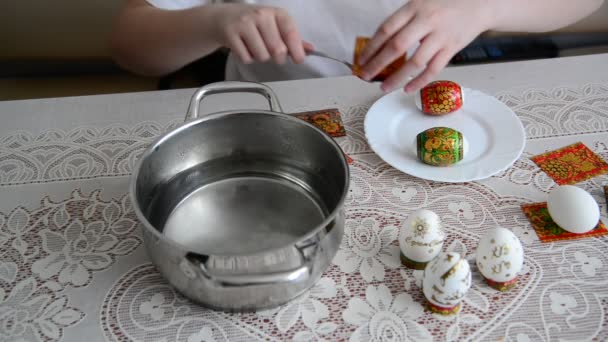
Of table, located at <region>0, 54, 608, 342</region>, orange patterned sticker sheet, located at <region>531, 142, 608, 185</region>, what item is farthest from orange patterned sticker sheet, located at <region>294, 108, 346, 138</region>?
orange patterned sticker sheet, located at <region>531, 142, 608, 185</region>

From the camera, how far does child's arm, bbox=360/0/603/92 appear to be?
0.63 metres

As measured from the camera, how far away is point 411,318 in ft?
1.57

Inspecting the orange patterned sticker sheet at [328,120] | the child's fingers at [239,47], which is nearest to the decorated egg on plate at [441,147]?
the orange patterned sticker sheet at [328,120]

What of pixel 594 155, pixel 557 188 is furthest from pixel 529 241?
pixel 594 155

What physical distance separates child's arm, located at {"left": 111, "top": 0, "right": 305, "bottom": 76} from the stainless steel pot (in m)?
0.08

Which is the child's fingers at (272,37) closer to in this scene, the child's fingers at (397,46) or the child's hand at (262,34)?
the child's hand at (262,34)

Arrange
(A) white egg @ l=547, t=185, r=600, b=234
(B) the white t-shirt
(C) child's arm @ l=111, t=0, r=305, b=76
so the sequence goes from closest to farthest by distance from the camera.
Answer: (A) white egg @ l=547, t=185, r=600, b=234 < (C) child's arm @ l=111, t=0, r=305, b=76 < (B) the white t-shirt

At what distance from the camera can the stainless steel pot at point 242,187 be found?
1.55 ft

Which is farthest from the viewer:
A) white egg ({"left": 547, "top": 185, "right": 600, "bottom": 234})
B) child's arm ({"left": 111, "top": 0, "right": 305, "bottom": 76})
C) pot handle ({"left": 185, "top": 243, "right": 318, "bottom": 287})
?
child's arm ({"left": 111, "top": 0, "right": 305, "bottom": 76})

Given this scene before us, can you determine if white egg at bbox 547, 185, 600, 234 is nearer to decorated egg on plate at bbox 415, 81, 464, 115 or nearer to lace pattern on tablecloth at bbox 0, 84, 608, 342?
lace pattern on tablecloth at bbox 0, 84, 608, 342

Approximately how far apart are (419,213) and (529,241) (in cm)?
13

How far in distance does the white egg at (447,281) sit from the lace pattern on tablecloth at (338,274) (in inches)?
1.1

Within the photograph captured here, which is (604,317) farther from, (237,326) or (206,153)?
(206,153)

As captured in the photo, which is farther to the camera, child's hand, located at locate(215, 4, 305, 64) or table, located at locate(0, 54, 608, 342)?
child's hand, located at locate(215, 4, 305, 64)
